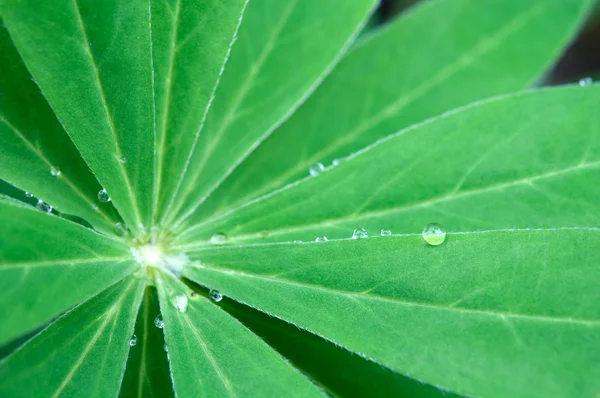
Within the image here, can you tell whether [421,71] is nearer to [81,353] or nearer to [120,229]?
[120,229]

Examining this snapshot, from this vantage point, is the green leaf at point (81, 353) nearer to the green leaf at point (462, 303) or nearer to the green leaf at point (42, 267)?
the green leaf at point (42, 267)

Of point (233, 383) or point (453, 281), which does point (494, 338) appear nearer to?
point (453, 281)

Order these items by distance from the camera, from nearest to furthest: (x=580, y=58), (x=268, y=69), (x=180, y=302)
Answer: (x=180, y=302) < (x=268, y=69) < (x=580, y=58)

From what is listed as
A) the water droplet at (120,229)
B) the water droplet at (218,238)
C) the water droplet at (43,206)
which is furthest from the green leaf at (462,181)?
the water droplet at (43,206)

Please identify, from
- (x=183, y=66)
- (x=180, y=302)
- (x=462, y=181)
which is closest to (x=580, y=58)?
(x=462, y=181)

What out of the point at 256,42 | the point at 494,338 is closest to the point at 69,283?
the point at 494,338

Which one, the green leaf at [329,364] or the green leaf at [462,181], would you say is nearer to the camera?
the green leaf at [462,181]

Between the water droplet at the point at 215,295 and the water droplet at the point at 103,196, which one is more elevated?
the water droplet at the point at 103,196

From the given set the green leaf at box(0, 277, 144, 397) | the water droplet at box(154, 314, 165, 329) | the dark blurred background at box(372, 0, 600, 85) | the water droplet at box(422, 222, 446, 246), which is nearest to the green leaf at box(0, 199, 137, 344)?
the green leaf at box(0, 277, 144, 397)
